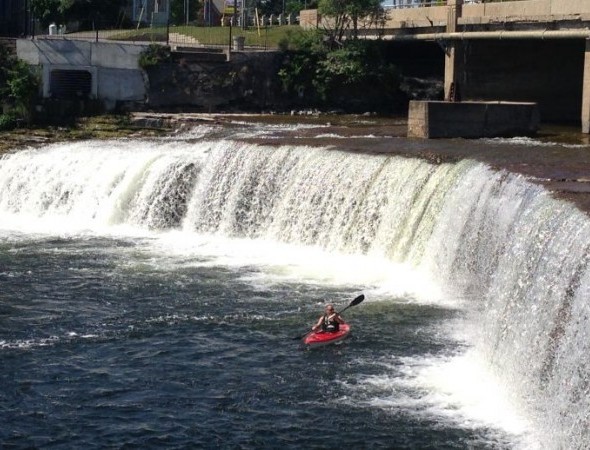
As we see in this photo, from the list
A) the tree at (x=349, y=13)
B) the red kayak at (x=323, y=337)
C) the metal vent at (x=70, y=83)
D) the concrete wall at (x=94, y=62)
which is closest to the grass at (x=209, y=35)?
the tree at (x=349, y=13)

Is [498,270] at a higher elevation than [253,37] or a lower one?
lower

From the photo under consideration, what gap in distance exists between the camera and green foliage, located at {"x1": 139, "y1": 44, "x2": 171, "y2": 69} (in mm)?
47531

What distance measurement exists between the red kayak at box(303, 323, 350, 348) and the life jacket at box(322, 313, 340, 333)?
54 millimetres

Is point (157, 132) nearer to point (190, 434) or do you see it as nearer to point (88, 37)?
point (88, 37)

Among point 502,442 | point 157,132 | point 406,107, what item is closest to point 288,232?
point 157,132

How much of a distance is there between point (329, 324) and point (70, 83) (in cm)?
2848

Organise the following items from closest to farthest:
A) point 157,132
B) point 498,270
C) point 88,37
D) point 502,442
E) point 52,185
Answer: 1. point 502,442
2. point 498,270
3. point 52,185
4. point 157,132
5. point 88,37

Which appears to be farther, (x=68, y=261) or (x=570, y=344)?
(x=68, y=261)

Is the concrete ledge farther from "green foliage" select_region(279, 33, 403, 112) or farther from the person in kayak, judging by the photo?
the person in kayak

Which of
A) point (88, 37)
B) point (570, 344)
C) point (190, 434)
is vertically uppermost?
point (88, 37)

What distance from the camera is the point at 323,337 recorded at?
70.3ft

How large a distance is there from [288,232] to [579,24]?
13.4 metres

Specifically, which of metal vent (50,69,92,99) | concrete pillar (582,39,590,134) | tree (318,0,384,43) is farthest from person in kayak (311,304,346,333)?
tree (318,0,384,43)

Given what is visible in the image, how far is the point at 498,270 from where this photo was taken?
76.9ft
